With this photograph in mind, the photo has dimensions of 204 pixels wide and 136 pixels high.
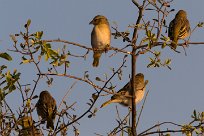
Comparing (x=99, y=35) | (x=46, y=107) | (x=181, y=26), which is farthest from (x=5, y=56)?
(x=99, y=35)

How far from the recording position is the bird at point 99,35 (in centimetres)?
989

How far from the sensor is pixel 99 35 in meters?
10.0

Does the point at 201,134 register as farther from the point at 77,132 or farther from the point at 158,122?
the point at 77,132

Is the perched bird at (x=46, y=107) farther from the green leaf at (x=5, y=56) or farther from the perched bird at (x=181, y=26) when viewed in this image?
the green leaf at (x=5, y=56)

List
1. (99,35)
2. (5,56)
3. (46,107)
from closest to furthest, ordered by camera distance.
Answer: (5,56)
(46,107)
(99,35)

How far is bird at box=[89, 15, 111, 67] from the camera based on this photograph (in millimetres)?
9887

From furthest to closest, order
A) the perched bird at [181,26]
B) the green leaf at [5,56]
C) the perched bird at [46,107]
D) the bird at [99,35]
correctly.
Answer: the bird at [99,35] → the perched bird at [46,107] → the perched bird at [181,26] → the green leaf at [5,56]

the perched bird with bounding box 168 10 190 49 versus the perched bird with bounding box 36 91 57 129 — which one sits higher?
the perched bird with bounding box 168 10 190 49

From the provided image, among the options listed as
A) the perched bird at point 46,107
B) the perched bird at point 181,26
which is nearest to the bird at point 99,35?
the perched bird at point 46,107

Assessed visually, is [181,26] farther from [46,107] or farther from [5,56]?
[5,56]

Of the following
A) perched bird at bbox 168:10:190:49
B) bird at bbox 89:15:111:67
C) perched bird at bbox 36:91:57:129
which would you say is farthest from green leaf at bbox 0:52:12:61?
bird at bbox 89:15:111:67

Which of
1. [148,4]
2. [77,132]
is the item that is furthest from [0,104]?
[148,4]

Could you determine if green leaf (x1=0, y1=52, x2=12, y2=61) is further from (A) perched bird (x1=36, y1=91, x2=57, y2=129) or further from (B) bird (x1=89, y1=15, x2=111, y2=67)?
(B) bird (x1=89, y1=15, x2=111, y2=67)

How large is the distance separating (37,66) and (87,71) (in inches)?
31.6
